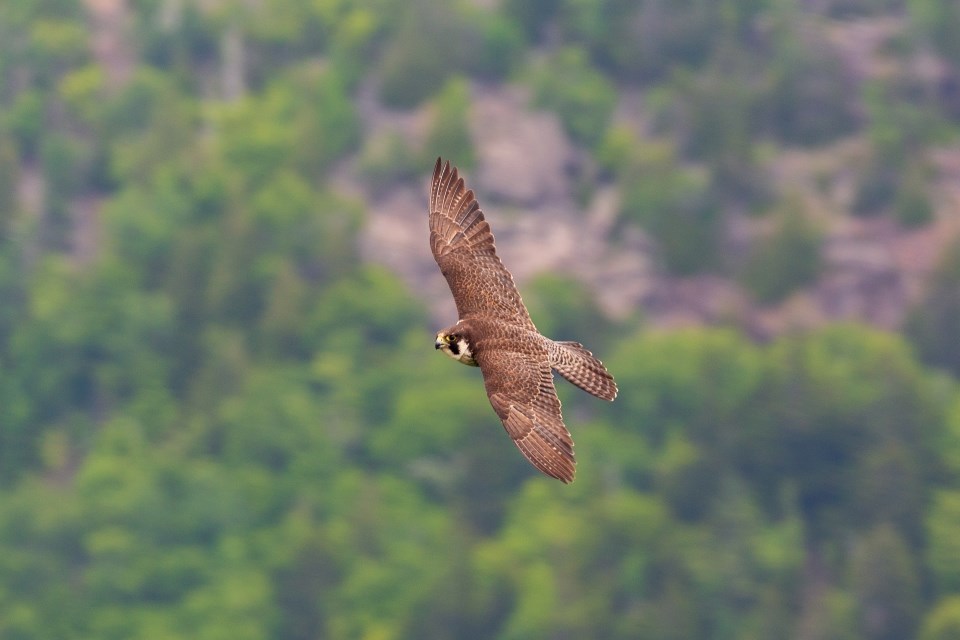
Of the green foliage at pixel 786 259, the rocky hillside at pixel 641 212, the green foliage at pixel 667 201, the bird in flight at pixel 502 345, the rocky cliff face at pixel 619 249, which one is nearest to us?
the bird in flight at pixel 502 345

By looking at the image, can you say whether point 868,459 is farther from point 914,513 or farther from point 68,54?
point 68,54

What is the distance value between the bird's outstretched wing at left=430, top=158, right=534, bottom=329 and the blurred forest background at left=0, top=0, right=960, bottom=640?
6022 centimetres

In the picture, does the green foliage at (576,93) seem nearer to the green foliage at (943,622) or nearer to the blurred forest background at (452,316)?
the blurred forest background at (452,316)

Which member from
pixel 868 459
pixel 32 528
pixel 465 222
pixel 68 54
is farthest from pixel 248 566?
pixel 465 222

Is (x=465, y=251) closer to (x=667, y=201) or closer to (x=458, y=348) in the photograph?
(x=458, y=348)

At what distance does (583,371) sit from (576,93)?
92.9 meters

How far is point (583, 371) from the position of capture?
25453 millimetres

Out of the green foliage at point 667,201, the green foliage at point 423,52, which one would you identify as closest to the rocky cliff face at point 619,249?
the green foliage at point 667,201

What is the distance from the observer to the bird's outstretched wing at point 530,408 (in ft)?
75.0

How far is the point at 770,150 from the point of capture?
118 m

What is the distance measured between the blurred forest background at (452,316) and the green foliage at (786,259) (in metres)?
0.21

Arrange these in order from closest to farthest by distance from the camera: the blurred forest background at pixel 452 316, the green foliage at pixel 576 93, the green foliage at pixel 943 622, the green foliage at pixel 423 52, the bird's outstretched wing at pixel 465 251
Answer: the bird's outstretched wing at pixel 465 251 → the green foliage at pixel 943 622 → the blurred forest background at pixel 452 316 → the green foliage at pixel 576 93 → the green foliage at pixel 423 52

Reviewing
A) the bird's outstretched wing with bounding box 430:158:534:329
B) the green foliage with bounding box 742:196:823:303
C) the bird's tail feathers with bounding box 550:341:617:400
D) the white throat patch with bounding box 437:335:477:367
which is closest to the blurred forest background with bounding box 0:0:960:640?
the green foliage with bounding box 742:196:823:303

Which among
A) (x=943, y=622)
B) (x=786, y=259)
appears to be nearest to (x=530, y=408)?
(x=943, y=622)
